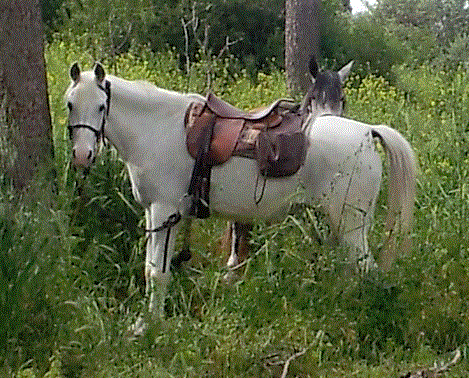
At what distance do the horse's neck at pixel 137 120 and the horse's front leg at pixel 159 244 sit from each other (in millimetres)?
391

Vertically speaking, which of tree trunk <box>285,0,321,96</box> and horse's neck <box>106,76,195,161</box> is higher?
tree trunk <box>285,0,321,96</box>

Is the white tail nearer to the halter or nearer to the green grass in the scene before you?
the green grass

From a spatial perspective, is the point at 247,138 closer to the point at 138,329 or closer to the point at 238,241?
the point at 238,241

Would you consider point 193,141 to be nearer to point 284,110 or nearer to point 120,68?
point 284,110

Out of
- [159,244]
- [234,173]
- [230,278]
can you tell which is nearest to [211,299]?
[230,278]

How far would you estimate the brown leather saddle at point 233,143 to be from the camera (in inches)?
212

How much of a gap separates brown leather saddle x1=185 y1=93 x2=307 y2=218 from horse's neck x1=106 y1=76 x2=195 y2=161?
143mm

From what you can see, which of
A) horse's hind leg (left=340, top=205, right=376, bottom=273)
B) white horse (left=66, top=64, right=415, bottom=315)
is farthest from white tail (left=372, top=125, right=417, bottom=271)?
horse's hind leg (left=340, top=205, right=376, bottom=273)

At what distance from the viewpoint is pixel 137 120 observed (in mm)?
5402

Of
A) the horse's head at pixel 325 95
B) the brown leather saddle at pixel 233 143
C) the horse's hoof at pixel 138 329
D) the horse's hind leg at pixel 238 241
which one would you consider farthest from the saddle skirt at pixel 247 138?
the horse's hoof at pixel 138 329

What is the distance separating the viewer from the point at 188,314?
16.3ft

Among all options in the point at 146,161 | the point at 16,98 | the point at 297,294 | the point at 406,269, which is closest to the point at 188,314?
the point at 297,294

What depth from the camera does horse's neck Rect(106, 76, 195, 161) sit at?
5.35m

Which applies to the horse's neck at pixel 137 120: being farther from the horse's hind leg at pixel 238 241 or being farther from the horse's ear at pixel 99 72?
the horse's hind leg at pixel 238 241
